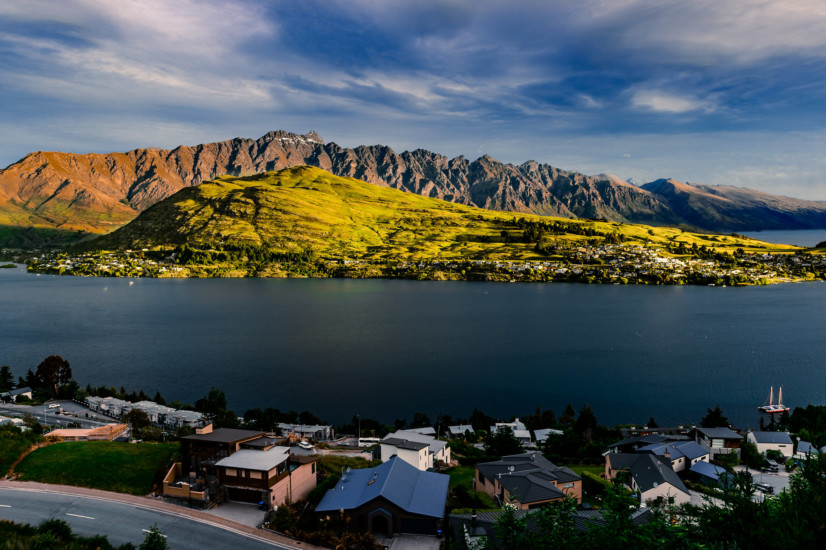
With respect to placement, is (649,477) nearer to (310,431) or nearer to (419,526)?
(419,526)

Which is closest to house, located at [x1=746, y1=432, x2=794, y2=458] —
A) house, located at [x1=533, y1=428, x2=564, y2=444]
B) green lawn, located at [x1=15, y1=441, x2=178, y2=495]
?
house, located at [x1=533, y1=428, x2=564, y2=444]

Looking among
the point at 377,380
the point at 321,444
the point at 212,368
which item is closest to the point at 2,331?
the point at 212,368

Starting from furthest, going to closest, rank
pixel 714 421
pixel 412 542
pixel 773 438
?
pixel 714 421
pixel 773 438
pixel 412 542

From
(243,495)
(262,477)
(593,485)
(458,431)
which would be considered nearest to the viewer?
(262,477)

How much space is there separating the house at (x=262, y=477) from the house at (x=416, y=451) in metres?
12.7

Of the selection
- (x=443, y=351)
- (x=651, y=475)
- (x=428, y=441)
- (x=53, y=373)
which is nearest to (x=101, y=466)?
(x=428, y=441)

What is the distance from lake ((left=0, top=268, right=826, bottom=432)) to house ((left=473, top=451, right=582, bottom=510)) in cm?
3520

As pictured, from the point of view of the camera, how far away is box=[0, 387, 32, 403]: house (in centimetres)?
7819

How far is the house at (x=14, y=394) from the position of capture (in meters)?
78.2

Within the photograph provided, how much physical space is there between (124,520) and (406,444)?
27623 millimetres

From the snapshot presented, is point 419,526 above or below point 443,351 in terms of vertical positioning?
above

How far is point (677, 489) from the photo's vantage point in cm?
4350

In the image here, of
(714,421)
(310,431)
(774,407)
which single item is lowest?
(310,431)

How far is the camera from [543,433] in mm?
67812
